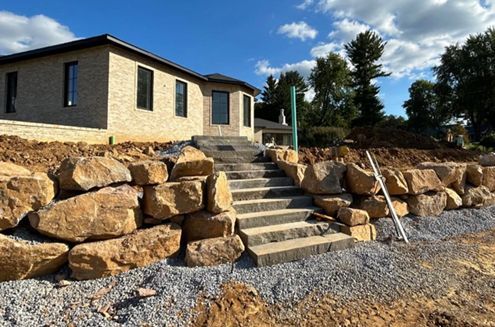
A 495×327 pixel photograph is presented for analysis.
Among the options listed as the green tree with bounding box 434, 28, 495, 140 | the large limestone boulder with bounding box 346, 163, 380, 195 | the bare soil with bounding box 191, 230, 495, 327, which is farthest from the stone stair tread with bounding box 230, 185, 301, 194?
the green tree with bounding box 434, 28, 495, 140

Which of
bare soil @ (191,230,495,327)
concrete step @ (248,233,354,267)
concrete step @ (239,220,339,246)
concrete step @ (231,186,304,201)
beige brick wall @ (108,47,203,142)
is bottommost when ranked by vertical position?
bare soil @ (191,230,495,327)

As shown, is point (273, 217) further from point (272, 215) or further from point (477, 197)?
point (477, 197)

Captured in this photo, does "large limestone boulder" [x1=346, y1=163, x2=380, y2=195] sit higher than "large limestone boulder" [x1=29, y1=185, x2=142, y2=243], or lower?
higher

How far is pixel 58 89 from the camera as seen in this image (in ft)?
31.6

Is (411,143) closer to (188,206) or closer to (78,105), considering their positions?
(188,206)

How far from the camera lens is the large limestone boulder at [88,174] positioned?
8.61 ft

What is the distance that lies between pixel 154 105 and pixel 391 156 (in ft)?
27.5

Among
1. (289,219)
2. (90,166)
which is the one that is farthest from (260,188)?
(90,166)

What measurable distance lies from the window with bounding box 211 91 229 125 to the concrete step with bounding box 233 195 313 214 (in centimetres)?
1047

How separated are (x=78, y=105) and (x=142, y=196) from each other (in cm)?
816

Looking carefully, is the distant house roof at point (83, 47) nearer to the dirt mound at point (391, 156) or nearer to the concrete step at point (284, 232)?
the dirt mound at point (391, 156)

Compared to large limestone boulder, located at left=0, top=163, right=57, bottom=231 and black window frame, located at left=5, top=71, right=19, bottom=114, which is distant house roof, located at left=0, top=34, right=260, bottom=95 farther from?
large limestone boulder, located at left=0, top=163, right=57, bottom=231

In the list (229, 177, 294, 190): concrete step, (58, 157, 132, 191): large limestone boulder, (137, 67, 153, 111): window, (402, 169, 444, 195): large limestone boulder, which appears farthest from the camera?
(137, 67, 153, 111): window

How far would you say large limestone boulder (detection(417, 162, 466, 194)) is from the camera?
472 cm
